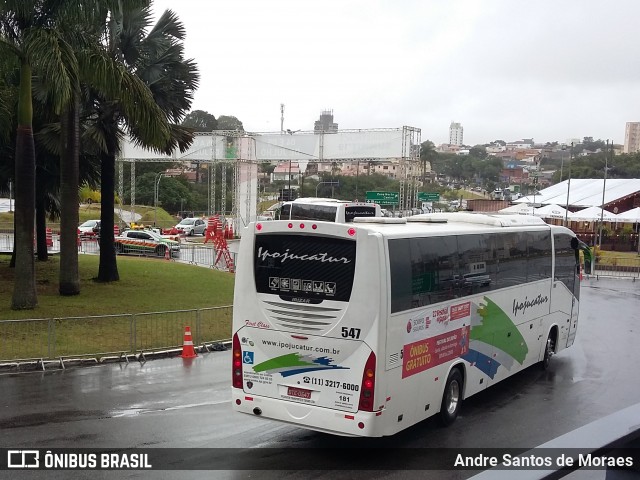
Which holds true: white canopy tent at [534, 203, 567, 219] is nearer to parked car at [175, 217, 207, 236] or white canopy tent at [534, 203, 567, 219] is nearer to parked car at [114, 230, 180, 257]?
parked car at [114, 230, 180, 257]

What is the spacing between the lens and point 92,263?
29.3 m

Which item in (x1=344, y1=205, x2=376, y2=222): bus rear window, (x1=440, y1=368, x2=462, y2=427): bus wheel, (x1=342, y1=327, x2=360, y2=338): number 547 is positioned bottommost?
(x1=440, y1=368, x2=462, y2=427): bus wheel

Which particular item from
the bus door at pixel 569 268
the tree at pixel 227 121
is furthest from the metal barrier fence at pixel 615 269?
the tree at pixel 227 121

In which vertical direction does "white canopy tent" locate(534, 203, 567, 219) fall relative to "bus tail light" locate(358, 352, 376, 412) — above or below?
above

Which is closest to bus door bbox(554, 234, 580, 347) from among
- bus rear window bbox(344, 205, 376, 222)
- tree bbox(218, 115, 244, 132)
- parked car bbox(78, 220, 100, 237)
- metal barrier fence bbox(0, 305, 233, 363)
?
metal barrier fence bbox(0, 305, 233, 363)

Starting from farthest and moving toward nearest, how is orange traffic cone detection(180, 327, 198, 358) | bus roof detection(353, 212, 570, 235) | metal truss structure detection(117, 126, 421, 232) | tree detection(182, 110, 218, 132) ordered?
tree detection(182, 110, 218, 132) → metal truss structure detection(117, 126, 421, 232) → orange traffic cone detection(180, 327, 198, 358) → bus roof detection(353, 212, 570, 235)

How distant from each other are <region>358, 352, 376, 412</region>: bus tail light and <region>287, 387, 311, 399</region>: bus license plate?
2.54 ft

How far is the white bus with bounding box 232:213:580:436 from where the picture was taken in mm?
8242

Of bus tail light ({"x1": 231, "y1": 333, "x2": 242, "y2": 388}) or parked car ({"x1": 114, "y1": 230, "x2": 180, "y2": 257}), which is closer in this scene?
bus tail light ({"x1": 231, "y1": 333, "x2": 242, "y2": 388})

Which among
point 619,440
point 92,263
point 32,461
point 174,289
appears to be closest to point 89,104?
point 174,289

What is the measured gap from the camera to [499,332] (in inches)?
461

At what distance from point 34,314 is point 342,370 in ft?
38.8

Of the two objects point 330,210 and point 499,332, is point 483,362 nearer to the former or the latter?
point 499,332

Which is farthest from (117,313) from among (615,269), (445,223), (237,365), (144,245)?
(615,269)
